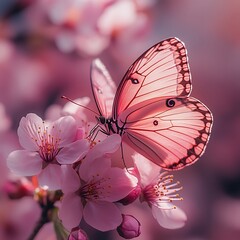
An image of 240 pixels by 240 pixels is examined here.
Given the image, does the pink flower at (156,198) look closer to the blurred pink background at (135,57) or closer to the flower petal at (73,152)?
the flower petal at (73,152)

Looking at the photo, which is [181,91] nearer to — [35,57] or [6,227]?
[6,227]

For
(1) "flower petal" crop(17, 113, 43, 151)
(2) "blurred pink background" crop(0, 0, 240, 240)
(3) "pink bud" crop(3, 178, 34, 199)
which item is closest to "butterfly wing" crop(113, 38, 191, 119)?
(1) "flower petal" crop(17, 113, 43, 151)

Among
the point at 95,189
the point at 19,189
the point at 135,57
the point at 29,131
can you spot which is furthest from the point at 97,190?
the point at 135,57

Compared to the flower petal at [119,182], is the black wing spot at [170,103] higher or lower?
higher

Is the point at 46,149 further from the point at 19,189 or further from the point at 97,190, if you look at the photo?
the point at 19,189

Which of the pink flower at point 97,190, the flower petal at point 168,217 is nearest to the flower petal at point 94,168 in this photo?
the pink flower at point 97,190

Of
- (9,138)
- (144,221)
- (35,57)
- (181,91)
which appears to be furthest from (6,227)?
(181,91)
